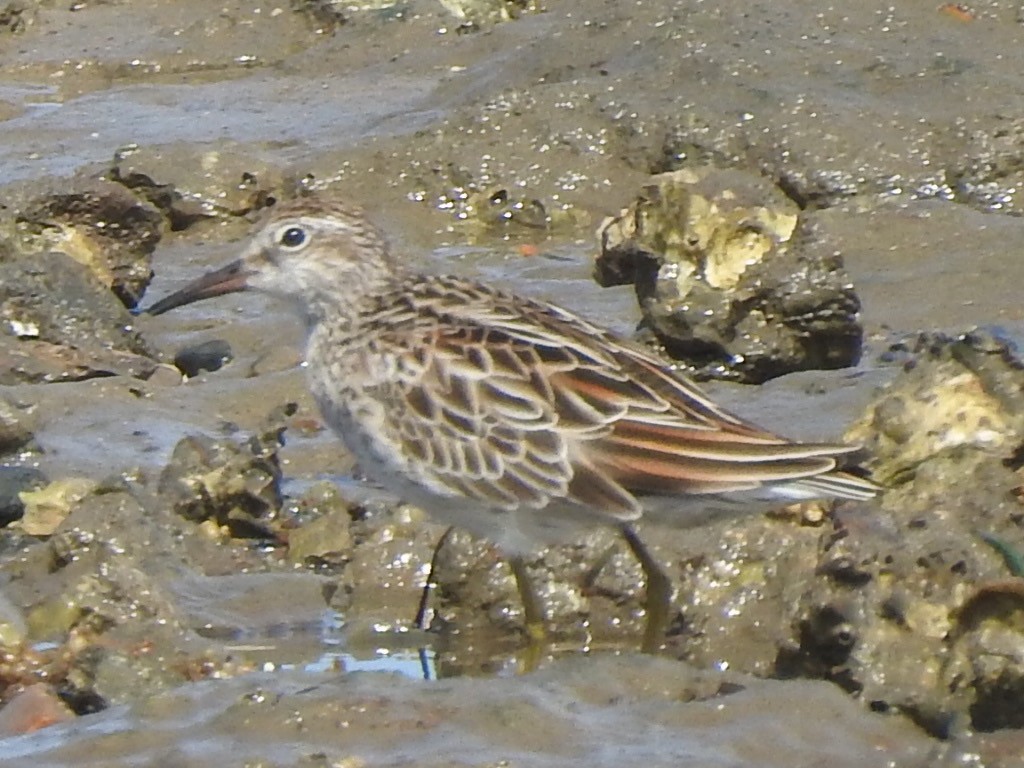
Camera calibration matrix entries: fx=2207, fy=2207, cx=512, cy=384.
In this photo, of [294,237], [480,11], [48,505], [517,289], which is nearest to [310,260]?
[294,237]

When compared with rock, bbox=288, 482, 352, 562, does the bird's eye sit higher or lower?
higher

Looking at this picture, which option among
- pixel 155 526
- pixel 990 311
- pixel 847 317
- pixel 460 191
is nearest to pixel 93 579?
pixel 155 526

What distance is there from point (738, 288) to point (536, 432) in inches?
95.1

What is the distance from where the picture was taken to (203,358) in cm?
938

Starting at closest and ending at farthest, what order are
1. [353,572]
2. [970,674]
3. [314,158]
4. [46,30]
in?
1. [970,674]
2. [353,572]
3. [314,158]
4. [46,30]

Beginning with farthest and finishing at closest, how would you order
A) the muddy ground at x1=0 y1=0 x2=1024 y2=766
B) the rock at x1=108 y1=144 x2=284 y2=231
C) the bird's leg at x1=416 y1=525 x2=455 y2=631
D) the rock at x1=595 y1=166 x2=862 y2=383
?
the rock at x1=108 y1=144 x2=284 y2=231 → the rock at x1=595 y1=166 x2=862 y2=383 → the bird's leg at x1=416 y1=525 x2=455 y2=631 → the muddy ground at x1=0 y1=0 x2=1024 y2=766

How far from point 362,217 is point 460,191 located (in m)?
3.88

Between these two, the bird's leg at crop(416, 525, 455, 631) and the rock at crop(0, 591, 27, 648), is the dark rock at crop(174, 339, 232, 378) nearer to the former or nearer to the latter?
the bird's leg at crop(416, 525, 455, 631)

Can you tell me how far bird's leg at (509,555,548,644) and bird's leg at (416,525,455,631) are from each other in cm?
27

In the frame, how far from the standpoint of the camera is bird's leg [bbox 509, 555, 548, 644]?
21.6ft

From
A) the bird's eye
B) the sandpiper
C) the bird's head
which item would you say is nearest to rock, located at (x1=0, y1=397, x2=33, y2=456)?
the bird's head

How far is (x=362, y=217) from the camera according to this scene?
737cm

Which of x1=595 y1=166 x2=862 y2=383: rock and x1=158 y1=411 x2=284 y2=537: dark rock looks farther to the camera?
x1=595 y1=166 x2=862 y2=383: rock

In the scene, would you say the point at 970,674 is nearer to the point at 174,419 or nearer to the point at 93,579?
the point at 93,579
